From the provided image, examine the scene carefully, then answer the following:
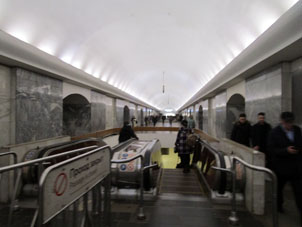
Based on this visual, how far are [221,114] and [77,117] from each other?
23.4 ft

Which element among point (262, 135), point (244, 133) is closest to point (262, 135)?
point (262, 135)

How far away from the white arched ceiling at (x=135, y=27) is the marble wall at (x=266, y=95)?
41.6 inches

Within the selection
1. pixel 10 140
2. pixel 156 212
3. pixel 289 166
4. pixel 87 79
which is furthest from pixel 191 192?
pixel 87 79

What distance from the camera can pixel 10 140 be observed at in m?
4.60

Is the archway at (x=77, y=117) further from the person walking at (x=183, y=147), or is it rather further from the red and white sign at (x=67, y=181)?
the red and white sign at (x=67, y=181)

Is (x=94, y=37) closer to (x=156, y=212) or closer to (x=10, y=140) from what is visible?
(x=10, y=140)

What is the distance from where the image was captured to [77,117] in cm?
946

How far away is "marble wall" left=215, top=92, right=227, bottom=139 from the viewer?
890 cm

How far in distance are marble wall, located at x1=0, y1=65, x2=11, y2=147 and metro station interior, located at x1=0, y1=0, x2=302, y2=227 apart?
2cm

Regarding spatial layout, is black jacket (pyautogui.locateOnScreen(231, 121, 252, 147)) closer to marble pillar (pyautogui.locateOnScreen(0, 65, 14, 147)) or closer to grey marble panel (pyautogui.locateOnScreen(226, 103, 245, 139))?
grey marble panel (pyautogui.locateOnScreen(226, 103, 245, 139))

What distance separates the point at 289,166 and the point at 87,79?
22.9ft

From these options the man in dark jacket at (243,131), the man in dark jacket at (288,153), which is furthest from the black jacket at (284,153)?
the man in dark jacket at (243,131)

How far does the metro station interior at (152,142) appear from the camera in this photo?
2.41 m

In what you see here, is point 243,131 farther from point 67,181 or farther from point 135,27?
point 135,27
